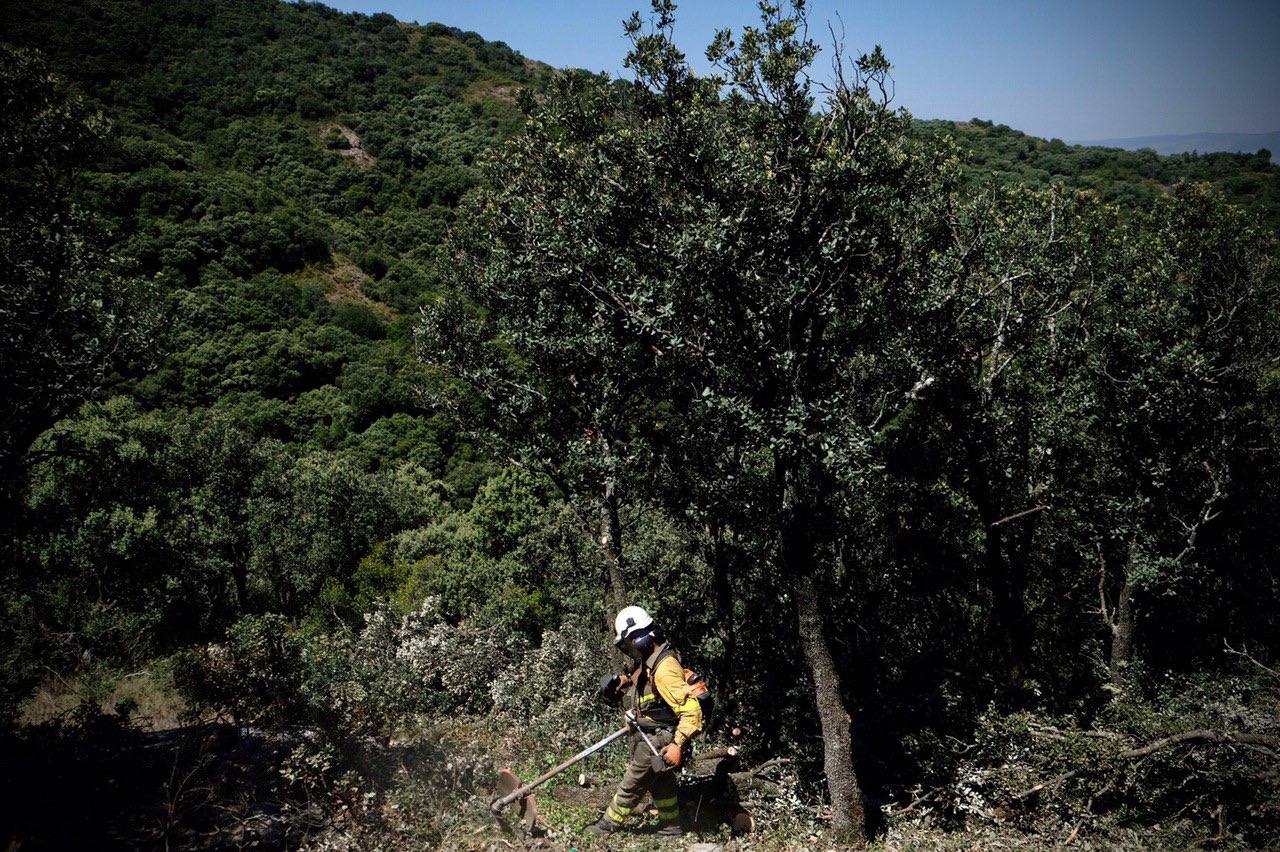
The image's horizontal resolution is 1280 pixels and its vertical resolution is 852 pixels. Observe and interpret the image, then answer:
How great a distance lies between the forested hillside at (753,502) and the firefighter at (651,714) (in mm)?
798

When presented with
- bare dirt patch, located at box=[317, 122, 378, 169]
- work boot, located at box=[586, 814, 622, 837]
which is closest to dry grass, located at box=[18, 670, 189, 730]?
work boot, located at box=[586, 814, 622, 837]

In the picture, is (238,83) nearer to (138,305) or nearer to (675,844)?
(138,305)

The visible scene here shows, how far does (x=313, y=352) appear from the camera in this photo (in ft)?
157

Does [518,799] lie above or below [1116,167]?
below

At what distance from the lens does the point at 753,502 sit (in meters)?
12.0

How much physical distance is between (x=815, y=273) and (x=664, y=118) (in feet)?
9.76

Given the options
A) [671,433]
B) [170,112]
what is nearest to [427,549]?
[671,433]

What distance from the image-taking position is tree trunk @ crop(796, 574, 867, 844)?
8531 mm

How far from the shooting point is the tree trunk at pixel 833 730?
8531 millimetres

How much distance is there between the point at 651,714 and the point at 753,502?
4.73m

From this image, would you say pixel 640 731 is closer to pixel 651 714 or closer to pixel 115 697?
pixel 651 714

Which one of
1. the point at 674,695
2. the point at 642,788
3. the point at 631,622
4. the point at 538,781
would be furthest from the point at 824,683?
the point at 538,781

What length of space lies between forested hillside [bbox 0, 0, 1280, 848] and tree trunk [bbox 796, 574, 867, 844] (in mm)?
48

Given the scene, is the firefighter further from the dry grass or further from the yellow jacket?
the dry grass
